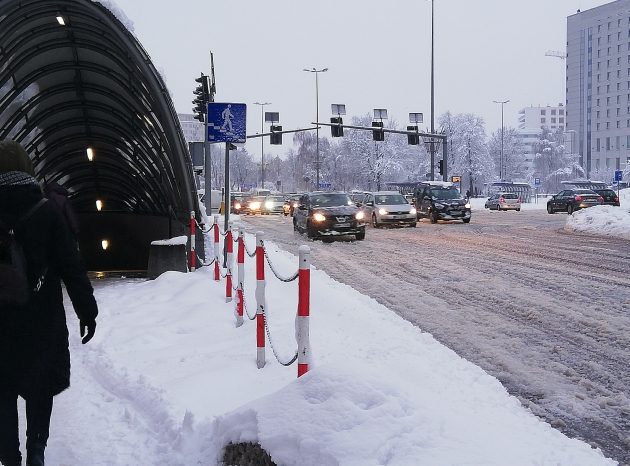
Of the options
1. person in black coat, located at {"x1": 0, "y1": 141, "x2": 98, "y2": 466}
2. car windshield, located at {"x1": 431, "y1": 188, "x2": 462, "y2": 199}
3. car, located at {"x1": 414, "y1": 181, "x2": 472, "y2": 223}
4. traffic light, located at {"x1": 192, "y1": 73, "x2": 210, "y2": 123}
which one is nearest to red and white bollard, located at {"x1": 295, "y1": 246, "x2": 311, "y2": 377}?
person in black coat, located at {"x1": 0, "y1": 141, "x2": 98, "y2": 466}

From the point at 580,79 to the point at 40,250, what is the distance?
155 meters

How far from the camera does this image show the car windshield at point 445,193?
34.0 meters

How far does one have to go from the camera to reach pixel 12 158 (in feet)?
11.8

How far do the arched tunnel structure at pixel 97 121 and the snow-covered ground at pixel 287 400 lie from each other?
5.67 meters

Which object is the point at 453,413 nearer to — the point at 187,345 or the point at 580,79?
the point at 187,345

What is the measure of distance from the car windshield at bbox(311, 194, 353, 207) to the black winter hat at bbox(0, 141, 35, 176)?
2096cm

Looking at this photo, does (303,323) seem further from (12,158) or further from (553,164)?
(553,164)

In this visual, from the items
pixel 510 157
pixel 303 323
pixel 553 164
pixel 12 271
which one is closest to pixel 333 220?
pixel 303 323

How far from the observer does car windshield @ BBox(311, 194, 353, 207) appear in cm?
2467

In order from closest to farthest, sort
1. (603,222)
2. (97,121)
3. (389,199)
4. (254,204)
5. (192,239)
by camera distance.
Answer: (192,239), (97,121), (603,222), (389,199), (254,204)

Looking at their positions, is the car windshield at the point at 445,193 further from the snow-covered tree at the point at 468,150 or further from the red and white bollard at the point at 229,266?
the snow-covered tree at the point at 468,150

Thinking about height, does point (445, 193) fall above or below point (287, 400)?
above

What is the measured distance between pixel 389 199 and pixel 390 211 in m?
1.11

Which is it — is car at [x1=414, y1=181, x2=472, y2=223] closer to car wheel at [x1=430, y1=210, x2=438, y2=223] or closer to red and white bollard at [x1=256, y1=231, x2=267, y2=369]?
car wheel at [x1=430, y1=210, x2=438, y2=223]
